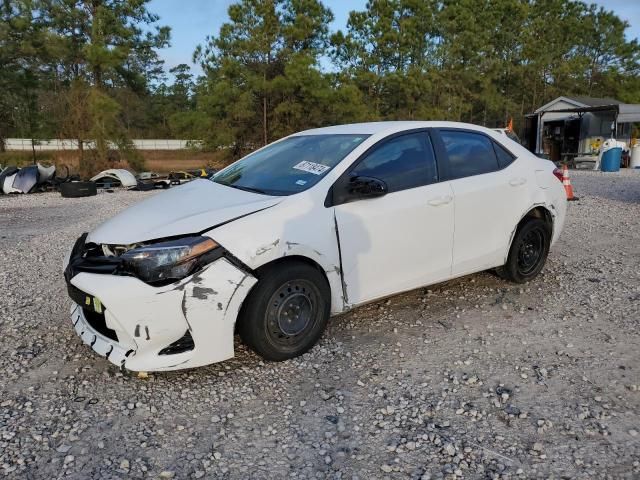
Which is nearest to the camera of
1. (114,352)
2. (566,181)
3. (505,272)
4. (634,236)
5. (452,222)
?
(114,352)

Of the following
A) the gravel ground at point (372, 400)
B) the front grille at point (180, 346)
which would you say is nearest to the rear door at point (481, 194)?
the gravel ground at point (372, 400)

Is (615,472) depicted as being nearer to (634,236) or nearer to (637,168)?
(634,236)

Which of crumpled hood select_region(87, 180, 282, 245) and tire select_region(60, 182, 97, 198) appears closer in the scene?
crumpled hood select_region(87, 180, 282, 245)

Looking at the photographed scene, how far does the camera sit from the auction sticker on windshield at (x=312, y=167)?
3675 millimetres

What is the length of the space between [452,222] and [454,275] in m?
0.47

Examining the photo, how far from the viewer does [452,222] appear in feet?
13.5

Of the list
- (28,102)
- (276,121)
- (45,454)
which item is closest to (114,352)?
(45,454)

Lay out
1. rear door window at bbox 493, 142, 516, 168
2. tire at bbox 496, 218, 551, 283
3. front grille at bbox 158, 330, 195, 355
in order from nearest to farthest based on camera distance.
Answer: front grille at bbox 158, 330, 195, 355
rear door window at bbox 493, 142, 516, 168
tire at bbox 496, 218, 551, 283

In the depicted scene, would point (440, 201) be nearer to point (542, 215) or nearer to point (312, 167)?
point (312, 167)

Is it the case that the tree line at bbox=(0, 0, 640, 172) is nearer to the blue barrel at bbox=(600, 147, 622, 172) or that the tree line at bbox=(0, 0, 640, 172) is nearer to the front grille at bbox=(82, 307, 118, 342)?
the blue barrel at bbox=(600, 147, 622, 172)

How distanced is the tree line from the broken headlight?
17975 mm

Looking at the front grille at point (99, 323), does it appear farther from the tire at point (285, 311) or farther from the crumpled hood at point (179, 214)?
the tire at point (285, 311)

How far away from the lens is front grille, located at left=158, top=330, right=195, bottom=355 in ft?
9.93

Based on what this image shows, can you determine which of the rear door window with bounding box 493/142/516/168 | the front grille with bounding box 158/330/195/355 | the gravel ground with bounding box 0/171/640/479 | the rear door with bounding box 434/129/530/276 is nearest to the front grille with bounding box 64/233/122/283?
the front grille with bounding box 158/330/195/355
